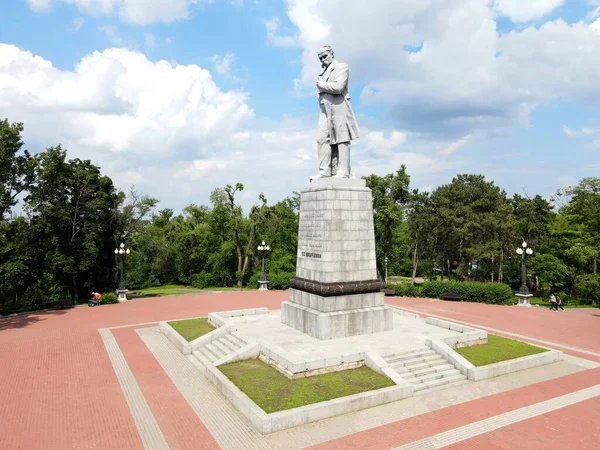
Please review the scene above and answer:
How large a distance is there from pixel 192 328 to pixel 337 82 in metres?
10.3

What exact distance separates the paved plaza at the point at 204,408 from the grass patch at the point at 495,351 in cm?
62

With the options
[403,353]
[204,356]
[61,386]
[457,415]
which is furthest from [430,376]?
[61,386]

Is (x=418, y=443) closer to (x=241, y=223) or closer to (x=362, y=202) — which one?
(x=362, y=202)

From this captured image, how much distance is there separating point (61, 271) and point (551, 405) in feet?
77.5

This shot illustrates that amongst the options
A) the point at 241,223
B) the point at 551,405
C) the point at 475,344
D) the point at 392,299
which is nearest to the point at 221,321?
the point at 475,344

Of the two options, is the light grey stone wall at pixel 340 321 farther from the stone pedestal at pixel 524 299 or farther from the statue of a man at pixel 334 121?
the stone pedestal at pixel 524 299

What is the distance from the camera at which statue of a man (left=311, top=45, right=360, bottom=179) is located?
Result: 13188mm

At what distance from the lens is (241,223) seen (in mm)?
36438

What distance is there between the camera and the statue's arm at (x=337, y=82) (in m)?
13.0

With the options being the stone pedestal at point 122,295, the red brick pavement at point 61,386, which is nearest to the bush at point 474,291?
the red brick pavement at point 61,386

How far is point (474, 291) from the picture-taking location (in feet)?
75.9

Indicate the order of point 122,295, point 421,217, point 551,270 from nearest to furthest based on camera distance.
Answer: point 122,295
point 551,270
point 421,217

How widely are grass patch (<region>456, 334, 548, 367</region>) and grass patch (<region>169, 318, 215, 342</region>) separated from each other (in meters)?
8.57

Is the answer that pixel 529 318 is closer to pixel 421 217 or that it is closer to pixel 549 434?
pixel 549 434
